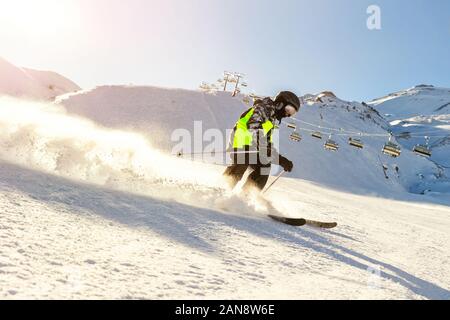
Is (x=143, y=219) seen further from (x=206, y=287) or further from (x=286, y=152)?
(x=286, y=152)

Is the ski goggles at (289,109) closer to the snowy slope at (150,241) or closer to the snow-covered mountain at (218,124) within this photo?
the snowy slope at (150,241)

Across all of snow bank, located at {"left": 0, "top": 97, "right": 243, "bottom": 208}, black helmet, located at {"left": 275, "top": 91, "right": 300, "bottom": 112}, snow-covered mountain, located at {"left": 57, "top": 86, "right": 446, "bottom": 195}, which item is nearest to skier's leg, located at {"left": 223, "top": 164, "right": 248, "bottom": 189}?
snow bank, located at {"left": 0, "top": 97, "right": 243, "bottom": 208}

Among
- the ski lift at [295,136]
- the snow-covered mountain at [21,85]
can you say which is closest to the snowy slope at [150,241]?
the ski lift at [295,136]

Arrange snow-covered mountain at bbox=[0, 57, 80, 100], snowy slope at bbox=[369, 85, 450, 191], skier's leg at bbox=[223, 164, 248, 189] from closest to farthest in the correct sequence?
1. skier's leg at bbox=[223, 164, 248, 189]
2. snow-covered mountain at bbox=[0, 57, 80, 100]
3. snowy slope at bbox=[369, 85, 450, 191]

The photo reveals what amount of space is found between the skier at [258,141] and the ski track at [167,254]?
122cm

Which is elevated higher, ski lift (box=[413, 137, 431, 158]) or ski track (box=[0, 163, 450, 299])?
→ ski lift (box=[413, 137, 431, 158])

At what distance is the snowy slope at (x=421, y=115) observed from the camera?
80562 millimetres

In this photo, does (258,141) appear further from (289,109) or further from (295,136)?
(295,136)

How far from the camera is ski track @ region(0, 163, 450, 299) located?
2.71 m

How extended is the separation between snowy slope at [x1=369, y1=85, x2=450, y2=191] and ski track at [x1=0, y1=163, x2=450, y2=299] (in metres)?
59.5

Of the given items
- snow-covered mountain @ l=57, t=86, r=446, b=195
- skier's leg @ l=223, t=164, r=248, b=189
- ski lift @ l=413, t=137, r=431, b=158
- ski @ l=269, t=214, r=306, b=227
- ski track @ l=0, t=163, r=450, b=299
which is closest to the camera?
ski track @ l=0, t=163, r=450, b=299

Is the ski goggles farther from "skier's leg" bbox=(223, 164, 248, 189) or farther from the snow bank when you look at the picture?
the snow bank

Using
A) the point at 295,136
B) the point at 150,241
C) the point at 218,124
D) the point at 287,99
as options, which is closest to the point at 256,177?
the point at 287,99

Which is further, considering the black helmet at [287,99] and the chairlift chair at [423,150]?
the chairlift chair at [423,150]
